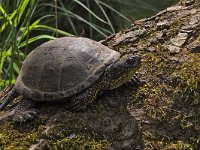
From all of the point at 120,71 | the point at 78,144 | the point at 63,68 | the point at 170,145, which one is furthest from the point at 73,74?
the point at 170,145

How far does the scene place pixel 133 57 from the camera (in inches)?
84.1

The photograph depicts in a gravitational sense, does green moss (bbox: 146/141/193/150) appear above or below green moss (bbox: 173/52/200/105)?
below

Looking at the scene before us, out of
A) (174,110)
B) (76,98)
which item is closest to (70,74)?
(76,98)

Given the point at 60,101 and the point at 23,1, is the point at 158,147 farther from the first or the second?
the point at 23,1

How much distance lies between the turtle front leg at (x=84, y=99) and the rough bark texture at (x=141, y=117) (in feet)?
0.09

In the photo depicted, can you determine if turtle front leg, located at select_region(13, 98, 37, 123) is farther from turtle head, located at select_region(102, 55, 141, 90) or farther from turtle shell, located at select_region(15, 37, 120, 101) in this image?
turtle head, located at select_region(102, 55, 141, 90)

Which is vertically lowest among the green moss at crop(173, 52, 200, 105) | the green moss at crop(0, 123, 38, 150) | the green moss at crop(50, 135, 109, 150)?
the green moss at crop(0, 123, 38, 150)

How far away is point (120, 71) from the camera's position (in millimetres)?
2156

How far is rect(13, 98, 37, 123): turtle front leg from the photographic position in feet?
7.09

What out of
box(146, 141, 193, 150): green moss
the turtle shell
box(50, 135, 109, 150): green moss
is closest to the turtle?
the turtle shell

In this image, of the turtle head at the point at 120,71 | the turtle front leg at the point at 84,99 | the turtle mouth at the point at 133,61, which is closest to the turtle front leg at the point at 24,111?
the turtle front leg at the point at 84,99

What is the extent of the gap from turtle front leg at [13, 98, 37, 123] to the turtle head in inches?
12.9

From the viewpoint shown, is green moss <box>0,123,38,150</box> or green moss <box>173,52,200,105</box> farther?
green moss <box>173,52,200,105</box>

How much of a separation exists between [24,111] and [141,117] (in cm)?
49
